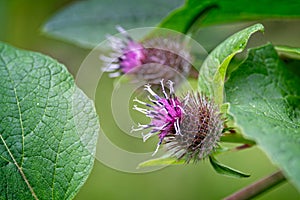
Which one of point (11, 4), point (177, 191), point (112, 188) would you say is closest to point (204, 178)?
point (177, 191)

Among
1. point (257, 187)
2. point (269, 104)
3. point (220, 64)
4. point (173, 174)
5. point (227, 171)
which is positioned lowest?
point (173, 174)

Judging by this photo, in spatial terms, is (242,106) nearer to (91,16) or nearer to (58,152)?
(58,152)

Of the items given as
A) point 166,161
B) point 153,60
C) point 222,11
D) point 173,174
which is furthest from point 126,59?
point 173,174

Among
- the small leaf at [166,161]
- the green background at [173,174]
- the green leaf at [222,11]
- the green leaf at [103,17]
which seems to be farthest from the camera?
the green background at [173,174]

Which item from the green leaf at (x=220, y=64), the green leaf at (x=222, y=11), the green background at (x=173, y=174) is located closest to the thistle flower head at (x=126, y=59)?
the green leaf at (x=222, y=11)

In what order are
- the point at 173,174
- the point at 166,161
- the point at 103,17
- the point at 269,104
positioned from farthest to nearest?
1. the point at 173,174
2. the point at 103,17
3. the point at 166,161
4. the point at 269,104

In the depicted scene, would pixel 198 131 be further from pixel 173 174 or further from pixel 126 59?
pixel 173 174

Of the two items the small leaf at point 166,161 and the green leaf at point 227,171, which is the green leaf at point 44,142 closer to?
the small leaf at point 166,161
